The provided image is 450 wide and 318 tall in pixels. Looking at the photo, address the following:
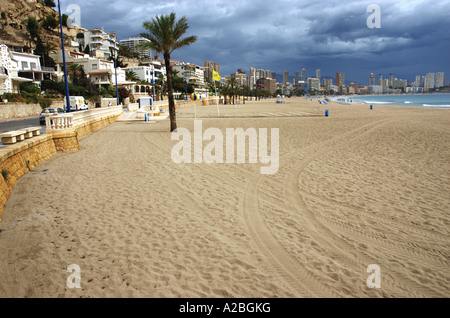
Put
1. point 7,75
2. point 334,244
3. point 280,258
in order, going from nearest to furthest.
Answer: point 280,258 < point 334,244 < point 7,75

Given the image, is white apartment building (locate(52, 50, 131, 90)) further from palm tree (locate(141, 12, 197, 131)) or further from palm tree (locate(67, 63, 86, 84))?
palm tree (locate(141, 12, 197, 131))

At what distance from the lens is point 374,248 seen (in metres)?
4.59

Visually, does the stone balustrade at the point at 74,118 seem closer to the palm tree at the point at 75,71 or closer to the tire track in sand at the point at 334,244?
the tire track in sand at the point at 334,244

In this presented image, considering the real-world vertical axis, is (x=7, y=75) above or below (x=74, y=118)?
above

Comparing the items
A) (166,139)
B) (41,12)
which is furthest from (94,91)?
(41,12)

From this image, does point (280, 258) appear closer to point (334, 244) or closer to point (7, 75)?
point (334, 244)

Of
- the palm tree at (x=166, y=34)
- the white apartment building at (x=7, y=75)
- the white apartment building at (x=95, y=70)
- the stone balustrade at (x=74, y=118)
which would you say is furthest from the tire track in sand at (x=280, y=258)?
the white apartment building at (x=95, y=70)

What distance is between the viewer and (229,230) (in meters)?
5.26

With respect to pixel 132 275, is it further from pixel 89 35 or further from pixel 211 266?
pixel 89 35

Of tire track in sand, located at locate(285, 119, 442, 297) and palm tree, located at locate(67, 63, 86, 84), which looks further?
palm tree, located at locate(67, 63, 86, 84)

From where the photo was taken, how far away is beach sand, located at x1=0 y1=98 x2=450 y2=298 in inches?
147

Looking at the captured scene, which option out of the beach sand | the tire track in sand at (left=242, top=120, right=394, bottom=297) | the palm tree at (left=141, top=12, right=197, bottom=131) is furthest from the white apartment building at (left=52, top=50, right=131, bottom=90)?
the tire track in sand at (left=242, top=120, right=394, bottom=297)

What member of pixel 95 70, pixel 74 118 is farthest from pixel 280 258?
pixel 95 70
